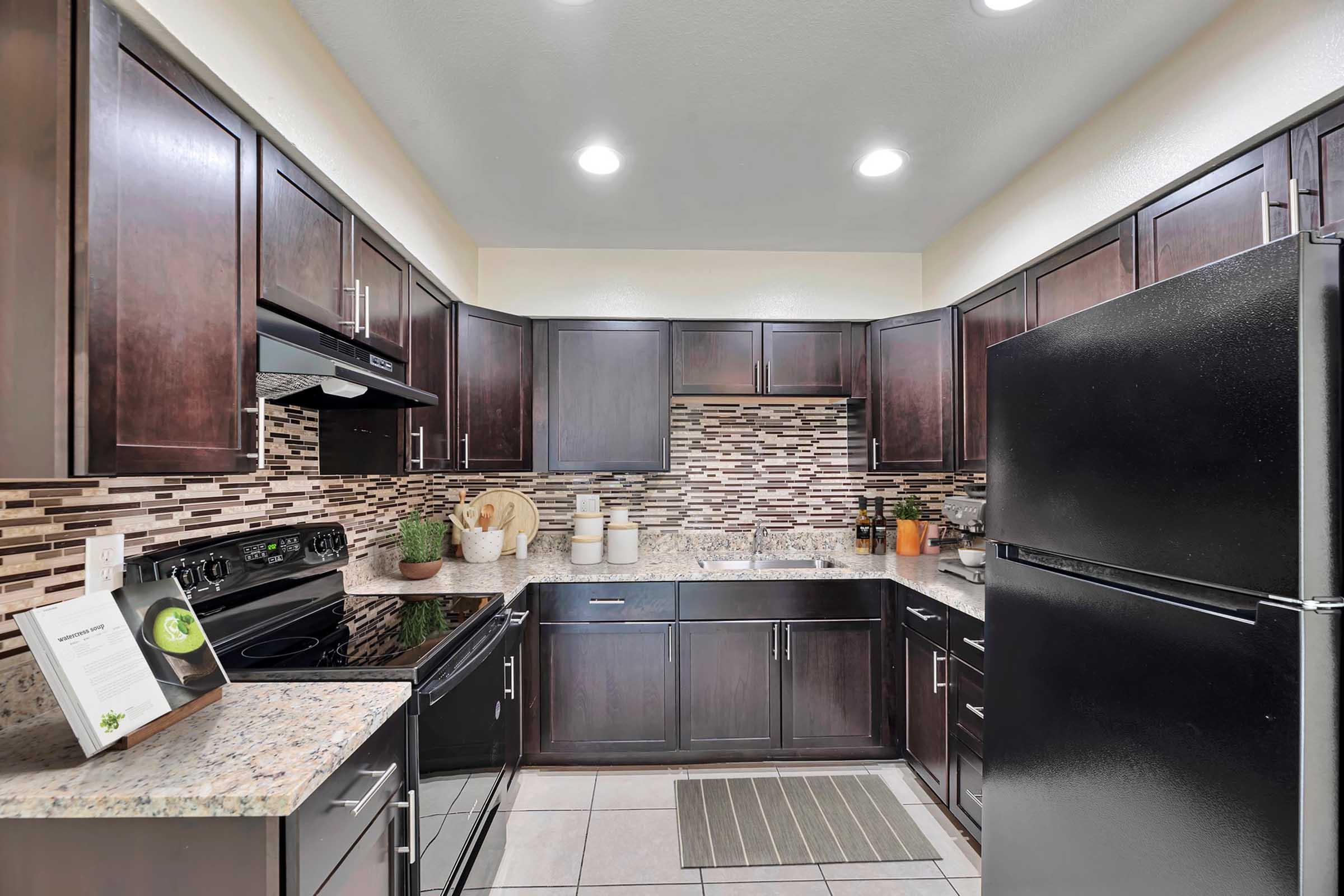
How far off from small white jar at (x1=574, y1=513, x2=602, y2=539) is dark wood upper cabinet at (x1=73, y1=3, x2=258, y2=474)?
1.76m

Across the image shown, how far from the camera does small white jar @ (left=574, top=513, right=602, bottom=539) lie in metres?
2.95

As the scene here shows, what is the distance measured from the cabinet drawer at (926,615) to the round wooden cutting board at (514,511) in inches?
71.6

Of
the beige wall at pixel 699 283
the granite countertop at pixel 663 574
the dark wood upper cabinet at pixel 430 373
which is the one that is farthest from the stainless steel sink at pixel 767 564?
the dark wood upper cabinet at pixel 430 373

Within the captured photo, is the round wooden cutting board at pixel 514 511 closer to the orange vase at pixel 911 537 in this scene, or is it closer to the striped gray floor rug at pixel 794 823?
the striped gray floor rug at pixel 794 823

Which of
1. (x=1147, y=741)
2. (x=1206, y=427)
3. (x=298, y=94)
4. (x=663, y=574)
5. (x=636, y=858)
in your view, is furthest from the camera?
(x=663, y=574)

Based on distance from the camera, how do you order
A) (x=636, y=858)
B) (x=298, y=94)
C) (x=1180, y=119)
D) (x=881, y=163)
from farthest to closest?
1. (x=881, y=163)
2. (x=636, y=858)
3. (x=1180, y=119)
4. (x=298, y=94)

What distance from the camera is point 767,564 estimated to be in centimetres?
320

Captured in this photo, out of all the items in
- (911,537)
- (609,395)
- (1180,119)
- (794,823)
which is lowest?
(794,823)

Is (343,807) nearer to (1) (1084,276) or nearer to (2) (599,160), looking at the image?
(2) (599,160)

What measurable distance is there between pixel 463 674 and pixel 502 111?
5.58 feet

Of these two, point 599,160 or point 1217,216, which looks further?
point 599,160

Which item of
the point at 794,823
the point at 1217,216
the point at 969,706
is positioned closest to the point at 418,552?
the point at 794,823

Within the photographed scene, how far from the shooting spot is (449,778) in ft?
5.10

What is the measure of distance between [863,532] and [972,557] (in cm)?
73
